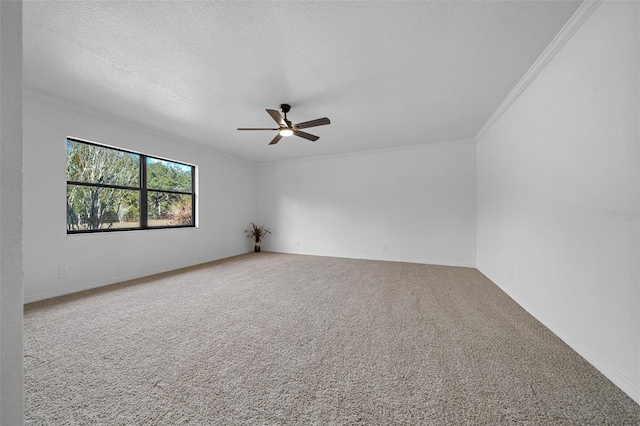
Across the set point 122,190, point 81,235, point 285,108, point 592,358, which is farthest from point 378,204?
point 81,235

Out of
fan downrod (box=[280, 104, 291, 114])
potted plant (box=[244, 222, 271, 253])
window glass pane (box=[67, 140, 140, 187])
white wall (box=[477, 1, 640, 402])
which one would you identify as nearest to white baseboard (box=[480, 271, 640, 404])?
white wall (box=[477, 1, 640, 402])

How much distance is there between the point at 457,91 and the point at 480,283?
2681 millimetres

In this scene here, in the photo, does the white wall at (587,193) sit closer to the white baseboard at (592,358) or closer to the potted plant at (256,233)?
the white baseboard at (592,358)

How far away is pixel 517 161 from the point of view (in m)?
2.77

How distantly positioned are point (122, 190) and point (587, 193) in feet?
17.9

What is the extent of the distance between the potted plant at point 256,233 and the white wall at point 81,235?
121cm

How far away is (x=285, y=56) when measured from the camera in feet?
7.06

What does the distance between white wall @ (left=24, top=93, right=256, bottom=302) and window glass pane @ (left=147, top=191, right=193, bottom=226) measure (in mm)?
216

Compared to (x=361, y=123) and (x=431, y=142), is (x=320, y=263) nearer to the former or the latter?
(x=361, y=123)

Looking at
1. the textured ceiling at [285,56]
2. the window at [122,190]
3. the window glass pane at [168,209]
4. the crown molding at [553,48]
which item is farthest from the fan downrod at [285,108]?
the window glass pane at [168,209]

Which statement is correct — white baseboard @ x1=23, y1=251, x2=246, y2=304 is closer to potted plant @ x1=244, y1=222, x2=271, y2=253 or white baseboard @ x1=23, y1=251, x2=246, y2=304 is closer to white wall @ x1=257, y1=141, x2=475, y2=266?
potted plant @ x1=244, y1=222, x2=271, y2=253

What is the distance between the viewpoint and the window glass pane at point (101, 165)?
10.7ft

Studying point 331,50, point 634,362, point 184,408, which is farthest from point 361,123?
point 184,408

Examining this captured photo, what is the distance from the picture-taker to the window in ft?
10.9
